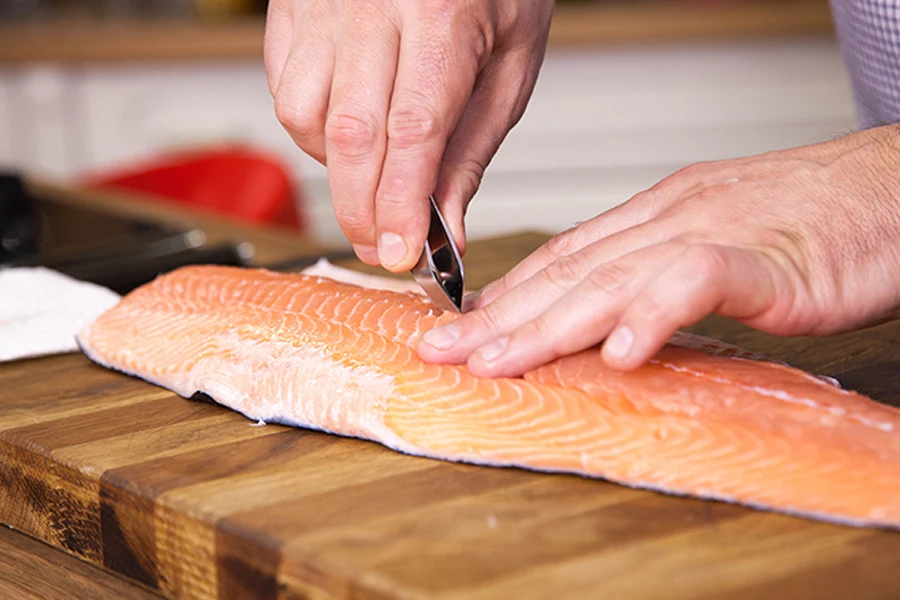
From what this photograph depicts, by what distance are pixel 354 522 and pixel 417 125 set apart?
2.05ft

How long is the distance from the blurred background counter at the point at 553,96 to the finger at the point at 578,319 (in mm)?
4418

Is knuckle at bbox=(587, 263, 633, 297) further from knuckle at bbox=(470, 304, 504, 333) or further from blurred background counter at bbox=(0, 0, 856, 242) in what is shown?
blurred background counter at bbox=(0, 0, 856, 242)

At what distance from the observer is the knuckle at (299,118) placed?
1683 mm

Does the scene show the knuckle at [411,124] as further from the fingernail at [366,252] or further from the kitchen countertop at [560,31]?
the kitchen countertop at [560,31]

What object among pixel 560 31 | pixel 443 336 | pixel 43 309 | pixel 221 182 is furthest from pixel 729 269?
pixel 560 31

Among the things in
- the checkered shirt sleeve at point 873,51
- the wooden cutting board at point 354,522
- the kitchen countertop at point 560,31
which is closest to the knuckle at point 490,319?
the wooden cutting board at point 354,522

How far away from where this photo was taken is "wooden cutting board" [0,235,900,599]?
1097 mm

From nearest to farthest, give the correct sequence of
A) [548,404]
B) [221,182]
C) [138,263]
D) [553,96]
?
[548,404] → [138,263] → [221,182] → [553,96]

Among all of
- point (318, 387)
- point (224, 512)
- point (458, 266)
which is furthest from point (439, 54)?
point (224, 512)

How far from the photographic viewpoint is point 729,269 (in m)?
1.35

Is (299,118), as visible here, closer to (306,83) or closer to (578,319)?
(306,83)

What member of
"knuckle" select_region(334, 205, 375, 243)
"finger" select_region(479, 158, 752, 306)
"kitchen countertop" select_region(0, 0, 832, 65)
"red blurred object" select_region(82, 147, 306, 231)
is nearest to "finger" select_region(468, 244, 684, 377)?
"finger" select_region(479, 158, 752, 306)

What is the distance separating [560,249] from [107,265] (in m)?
1.15

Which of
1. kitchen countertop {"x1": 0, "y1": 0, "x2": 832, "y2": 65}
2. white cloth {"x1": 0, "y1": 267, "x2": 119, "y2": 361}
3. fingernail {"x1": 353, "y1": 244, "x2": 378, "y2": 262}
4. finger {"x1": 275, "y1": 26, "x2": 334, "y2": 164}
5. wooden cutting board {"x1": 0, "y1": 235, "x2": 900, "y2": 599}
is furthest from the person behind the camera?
kitchen countertop {"x1": 0, "y1": 0, "x2": 832, "y2": 65}
